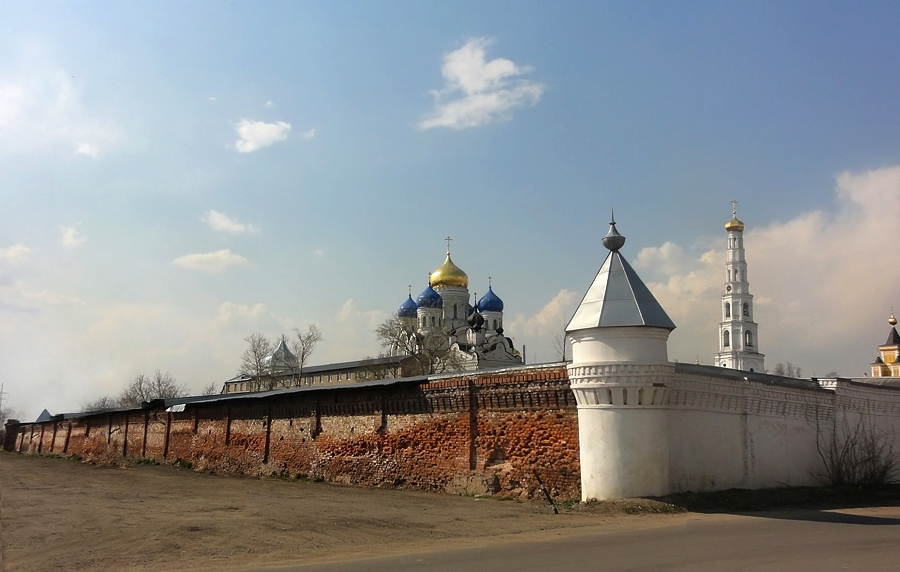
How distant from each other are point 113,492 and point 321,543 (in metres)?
10.9

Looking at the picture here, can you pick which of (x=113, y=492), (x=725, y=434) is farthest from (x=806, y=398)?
Answer: (x=113, y=492)

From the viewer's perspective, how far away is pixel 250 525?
11.7m

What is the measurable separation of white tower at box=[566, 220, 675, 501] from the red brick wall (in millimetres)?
789

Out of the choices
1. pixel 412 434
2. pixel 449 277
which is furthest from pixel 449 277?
pixel 412 434

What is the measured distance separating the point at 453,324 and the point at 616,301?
2142 inches

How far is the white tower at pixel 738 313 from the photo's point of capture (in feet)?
210

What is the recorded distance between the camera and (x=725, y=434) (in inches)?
631

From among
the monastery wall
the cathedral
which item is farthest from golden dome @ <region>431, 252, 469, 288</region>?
the monastery wall

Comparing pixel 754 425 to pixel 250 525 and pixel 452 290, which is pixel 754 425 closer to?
pixel 250 525

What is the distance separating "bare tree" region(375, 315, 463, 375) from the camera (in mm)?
54312

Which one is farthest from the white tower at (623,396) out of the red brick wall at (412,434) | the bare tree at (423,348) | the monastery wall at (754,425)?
the bare tree at (423,348)

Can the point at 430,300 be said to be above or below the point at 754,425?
above

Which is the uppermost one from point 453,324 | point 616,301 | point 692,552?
point 453,324

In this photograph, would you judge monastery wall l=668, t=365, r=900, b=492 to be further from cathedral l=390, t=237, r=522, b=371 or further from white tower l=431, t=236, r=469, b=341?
white tower l=431, t=236, r=469, b=341
